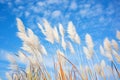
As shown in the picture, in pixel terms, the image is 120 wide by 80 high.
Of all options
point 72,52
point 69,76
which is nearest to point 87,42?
point 72,52

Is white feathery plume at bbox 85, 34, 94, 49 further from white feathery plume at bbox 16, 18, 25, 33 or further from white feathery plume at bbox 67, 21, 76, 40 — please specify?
white feathery plume at bbox 16, 18, 25, 33

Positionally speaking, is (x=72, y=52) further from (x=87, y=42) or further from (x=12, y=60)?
(x=12, y=60)

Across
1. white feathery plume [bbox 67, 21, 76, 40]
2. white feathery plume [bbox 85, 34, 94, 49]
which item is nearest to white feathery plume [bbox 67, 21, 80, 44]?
white feathery plume [bbox 67, 21, 76, 40]

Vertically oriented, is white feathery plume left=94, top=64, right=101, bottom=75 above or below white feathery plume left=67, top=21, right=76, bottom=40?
below

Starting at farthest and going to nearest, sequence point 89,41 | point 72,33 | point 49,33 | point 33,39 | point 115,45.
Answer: point 115,45
point 89,41
point 72,33
point 49,33
point 33,39

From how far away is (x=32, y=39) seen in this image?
4.05 meters

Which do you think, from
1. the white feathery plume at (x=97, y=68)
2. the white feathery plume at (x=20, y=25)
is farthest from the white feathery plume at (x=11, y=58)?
→ the white feathery plume at (x=97, y=68)

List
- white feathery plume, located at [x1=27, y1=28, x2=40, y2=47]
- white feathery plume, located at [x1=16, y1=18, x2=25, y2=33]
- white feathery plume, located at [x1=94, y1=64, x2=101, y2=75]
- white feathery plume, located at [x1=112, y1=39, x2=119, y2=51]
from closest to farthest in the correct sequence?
white feathery plume, located at [x1=27, y1=28, x2=40, y2=47] < white feathery plume, located at [x1=16, y1=18, x2=25, y2=33] < white feathery plume, located at [x1=94, y1=64, x2=101, y2=75] < white feathery plume, located at [x1=112, y1=39, x2=119, y2=51]

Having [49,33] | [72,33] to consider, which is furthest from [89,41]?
[49,33]

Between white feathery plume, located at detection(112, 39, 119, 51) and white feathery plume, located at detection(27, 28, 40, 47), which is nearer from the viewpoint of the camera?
white feathery plume, located at detection(27, 28, 40, 47)

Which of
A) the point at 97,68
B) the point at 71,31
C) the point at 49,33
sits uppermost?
the point at 71,31

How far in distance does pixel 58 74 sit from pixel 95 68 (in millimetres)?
1375

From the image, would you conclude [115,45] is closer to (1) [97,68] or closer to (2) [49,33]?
(1) [97,68]

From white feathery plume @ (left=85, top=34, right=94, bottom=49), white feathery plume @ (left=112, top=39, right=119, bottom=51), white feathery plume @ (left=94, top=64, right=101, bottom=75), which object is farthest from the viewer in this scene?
white feathery plume @ (left=112, top=39, right=119, bottom=51)
